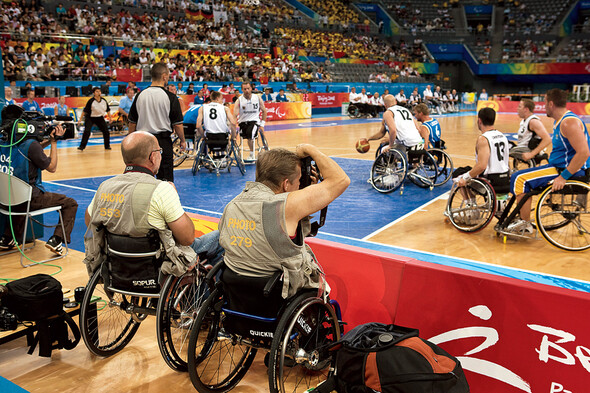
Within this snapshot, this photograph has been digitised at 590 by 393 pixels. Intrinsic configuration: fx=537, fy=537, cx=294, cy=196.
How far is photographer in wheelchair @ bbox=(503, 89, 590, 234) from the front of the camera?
5324 mm

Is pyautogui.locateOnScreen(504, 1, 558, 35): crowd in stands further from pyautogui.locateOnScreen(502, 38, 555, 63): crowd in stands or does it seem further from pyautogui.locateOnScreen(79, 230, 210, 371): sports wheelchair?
pyautogui.locateOnScreen(79, 230, 210, 371): sports wheelchair

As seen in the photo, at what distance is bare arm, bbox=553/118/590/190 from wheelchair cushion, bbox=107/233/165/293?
13.6 feet

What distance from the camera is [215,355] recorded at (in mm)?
3418

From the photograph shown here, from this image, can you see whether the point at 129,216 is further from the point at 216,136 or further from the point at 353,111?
the point at 353,111

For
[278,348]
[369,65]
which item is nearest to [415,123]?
[278,348]

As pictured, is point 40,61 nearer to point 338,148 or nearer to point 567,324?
point 338,148

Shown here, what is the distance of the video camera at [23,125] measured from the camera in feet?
16.7

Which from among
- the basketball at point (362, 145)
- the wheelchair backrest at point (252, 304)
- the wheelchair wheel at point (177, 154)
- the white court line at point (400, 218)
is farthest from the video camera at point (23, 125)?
the wheelchair wheel at point (177, 154)

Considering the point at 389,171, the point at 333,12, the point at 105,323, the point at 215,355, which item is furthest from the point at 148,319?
the point at 333,12

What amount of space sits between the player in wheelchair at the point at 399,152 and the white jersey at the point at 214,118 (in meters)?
3.00

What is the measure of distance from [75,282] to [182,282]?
189cm

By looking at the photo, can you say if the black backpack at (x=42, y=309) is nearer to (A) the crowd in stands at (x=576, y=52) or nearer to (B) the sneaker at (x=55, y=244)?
(B) the sneaker at (x=55, y=244)

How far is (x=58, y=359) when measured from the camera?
347 centimetres

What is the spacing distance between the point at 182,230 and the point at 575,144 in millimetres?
4136
